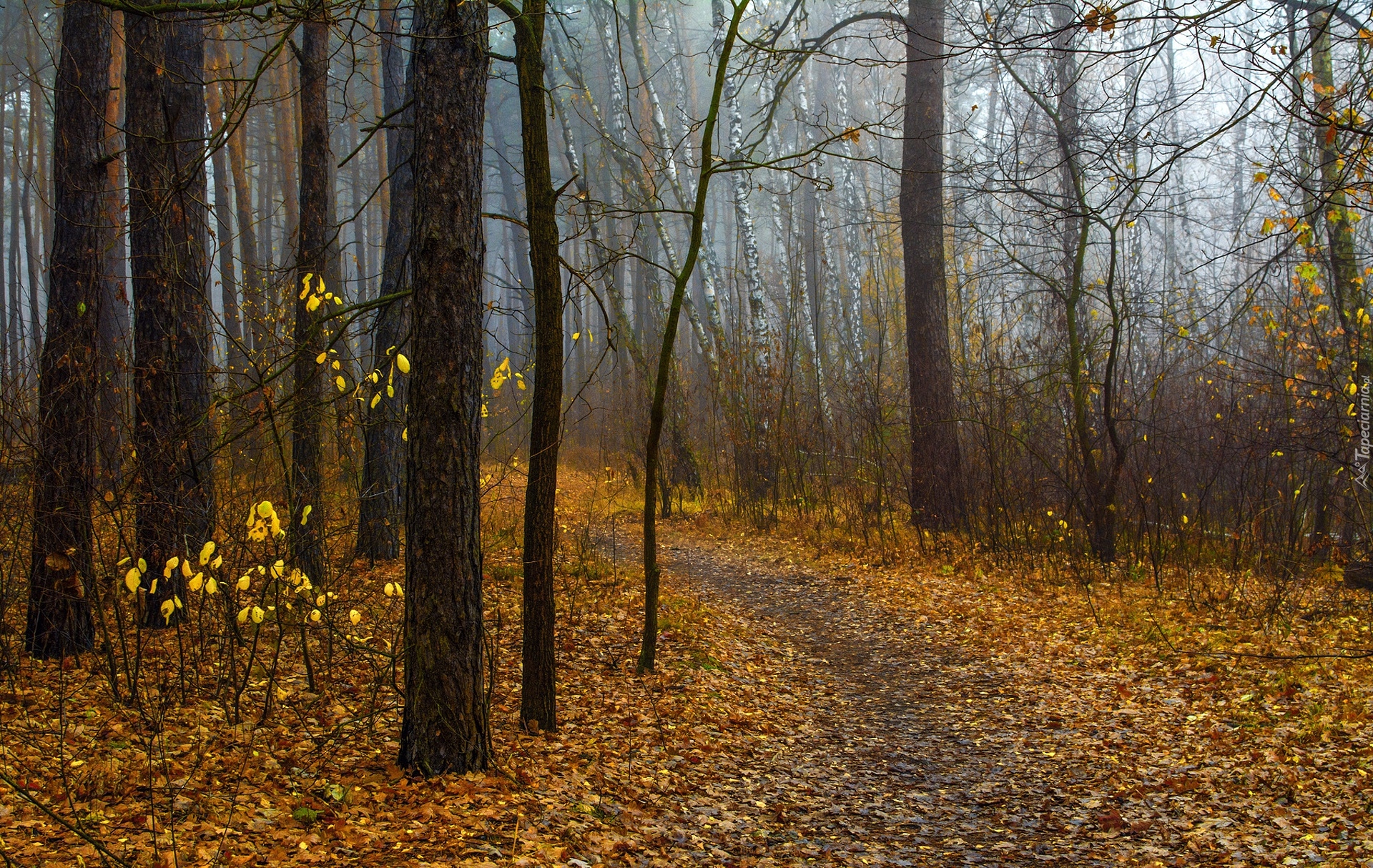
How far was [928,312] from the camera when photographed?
11.3 metres

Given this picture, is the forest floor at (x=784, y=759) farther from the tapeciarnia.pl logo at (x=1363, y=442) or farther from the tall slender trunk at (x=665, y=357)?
the tapeciarnia.pl logo at (x=1363, y=442)

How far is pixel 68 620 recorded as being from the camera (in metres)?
5.24

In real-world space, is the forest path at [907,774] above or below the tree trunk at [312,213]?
below

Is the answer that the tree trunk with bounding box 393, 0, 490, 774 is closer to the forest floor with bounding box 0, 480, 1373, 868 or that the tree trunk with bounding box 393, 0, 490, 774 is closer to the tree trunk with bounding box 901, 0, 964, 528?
the forest floor with bounding box 0, 480, 1373, 868

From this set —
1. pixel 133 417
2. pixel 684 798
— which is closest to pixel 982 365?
pixel 684 798

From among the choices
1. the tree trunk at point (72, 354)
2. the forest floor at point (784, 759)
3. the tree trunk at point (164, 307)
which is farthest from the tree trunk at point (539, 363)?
the tree trunk at point (72, 354)

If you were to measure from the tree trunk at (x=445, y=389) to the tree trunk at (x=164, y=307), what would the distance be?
1.98 meters

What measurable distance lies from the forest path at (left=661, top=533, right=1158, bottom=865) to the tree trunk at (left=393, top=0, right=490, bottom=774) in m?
1.34

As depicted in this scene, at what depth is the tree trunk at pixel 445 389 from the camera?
12.9 feet

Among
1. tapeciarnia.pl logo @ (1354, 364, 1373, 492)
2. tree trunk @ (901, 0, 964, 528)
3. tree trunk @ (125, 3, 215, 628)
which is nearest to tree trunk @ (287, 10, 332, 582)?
tree trunk @ (125, 3, 215, 628)

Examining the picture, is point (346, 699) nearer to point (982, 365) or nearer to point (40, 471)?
point (40, 471)

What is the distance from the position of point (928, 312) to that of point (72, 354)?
9.21 meters

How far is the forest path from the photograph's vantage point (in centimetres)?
406

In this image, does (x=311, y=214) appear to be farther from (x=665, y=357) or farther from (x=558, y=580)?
(x=665, y=357)
